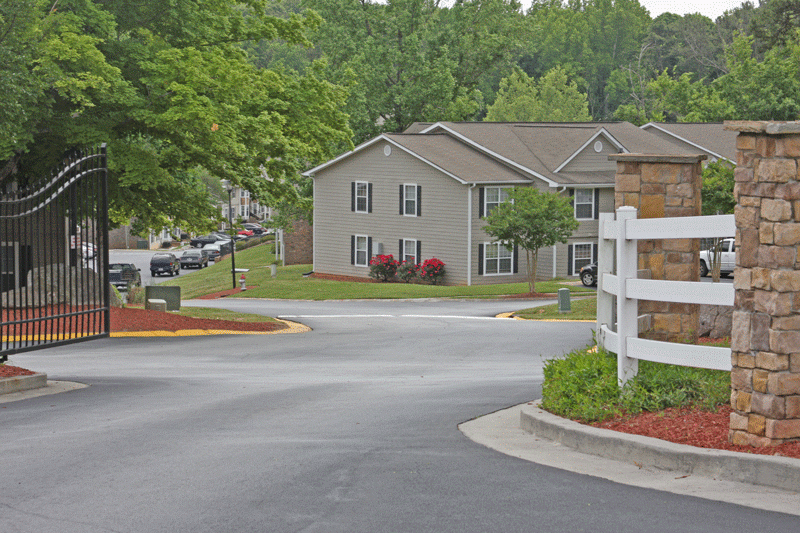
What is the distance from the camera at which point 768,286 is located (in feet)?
21.5

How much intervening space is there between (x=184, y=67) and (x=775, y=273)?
1661 cm

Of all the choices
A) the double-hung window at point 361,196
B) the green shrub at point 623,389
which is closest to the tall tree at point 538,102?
the double-hung window at point 361,196

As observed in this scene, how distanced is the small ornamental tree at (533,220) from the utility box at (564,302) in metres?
8.54

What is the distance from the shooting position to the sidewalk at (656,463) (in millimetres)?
6137

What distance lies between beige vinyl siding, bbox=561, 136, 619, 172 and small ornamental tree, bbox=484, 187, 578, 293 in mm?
6792

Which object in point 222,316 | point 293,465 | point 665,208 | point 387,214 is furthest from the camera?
point 387,214

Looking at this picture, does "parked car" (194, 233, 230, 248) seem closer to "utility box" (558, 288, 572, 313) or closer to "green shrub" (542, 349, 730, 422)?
"utility box" (558, 288, 572, 313)

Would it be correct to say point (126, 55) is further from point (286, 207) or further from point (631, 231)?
point (286, 207)

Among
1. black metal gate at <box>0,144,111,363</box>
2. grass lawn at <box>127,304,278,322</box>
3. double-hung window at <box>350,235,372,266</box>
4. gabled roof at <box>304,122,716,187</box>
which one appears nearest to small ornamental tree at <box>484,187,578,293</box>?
gabled roof at <box>304,122,716,187</box>

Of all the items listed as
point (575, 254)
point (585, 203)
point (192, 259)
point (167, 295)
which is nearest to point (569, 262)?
point (575, 254)

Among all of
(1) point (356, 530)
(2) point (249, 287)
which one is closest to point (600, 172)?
(2) point (249, 287)

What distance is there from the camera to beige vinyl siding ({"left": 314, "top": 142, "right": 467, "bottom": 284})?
44125 millimetres

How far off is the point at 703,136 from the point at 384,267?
21.2 metres

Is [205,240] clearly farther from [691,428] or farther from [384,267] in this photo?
[691,428]
